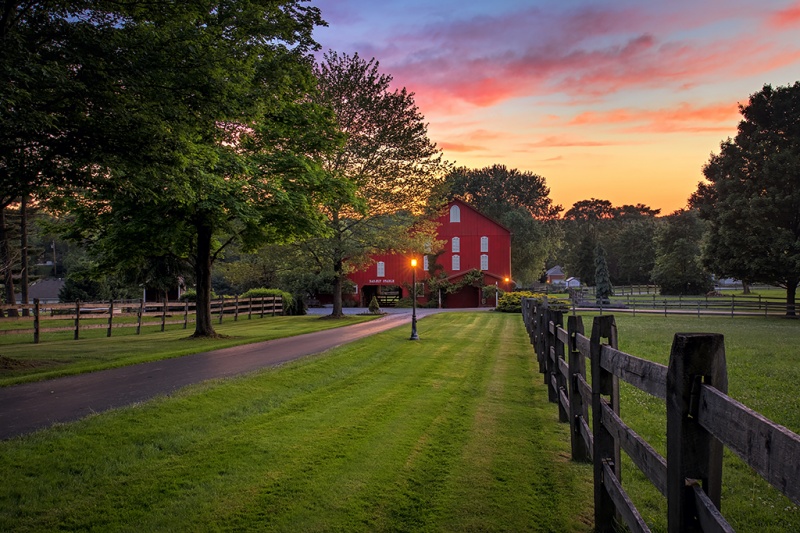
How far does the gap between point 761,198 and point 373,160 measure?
27292 mm

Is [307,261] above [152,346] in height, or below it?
above

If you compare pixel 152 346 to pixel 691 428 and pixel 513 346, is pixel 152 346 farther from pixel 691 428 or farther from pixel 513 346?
pixel 691 428

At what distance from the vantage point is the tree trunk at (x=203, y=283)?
21.2m

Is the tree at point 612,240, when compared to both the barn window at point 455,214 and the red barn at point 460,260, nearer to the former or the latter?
the red barn at point 460,260

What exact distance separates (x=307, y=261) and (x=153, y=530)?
32.5 m

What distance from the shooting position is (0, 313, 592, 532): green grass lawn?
476 centimetres

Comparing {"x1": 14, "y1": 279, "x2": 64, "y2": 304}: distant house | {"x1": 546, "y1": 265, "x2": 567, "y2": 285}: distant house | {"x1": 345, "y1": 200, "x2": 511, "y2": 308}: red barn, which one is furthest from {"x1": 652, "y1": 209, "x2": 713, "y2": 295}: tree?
{"x1": 14, "y1": 279, "x2": 64, "y2": 304}: distant house

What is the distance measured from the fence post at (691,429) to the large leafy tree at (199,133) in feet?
32.6

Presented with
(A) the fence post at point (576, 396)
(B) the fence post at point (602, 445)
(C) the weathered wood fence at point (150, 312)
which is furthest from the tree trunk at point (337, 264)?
(B) the fence post at point (602, 445)

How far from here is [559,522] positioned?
4641 millimetres

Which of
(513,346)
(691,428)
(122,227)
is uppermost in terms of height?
(122,227)

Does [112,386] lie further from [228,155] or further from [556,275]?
[556,275]

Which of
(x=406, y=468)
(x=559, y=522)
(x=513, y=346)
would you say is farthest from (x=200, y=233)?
(x=559, y=522)

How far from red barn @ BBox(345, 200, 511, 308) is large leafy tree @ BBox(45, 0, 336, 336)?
33.9m
